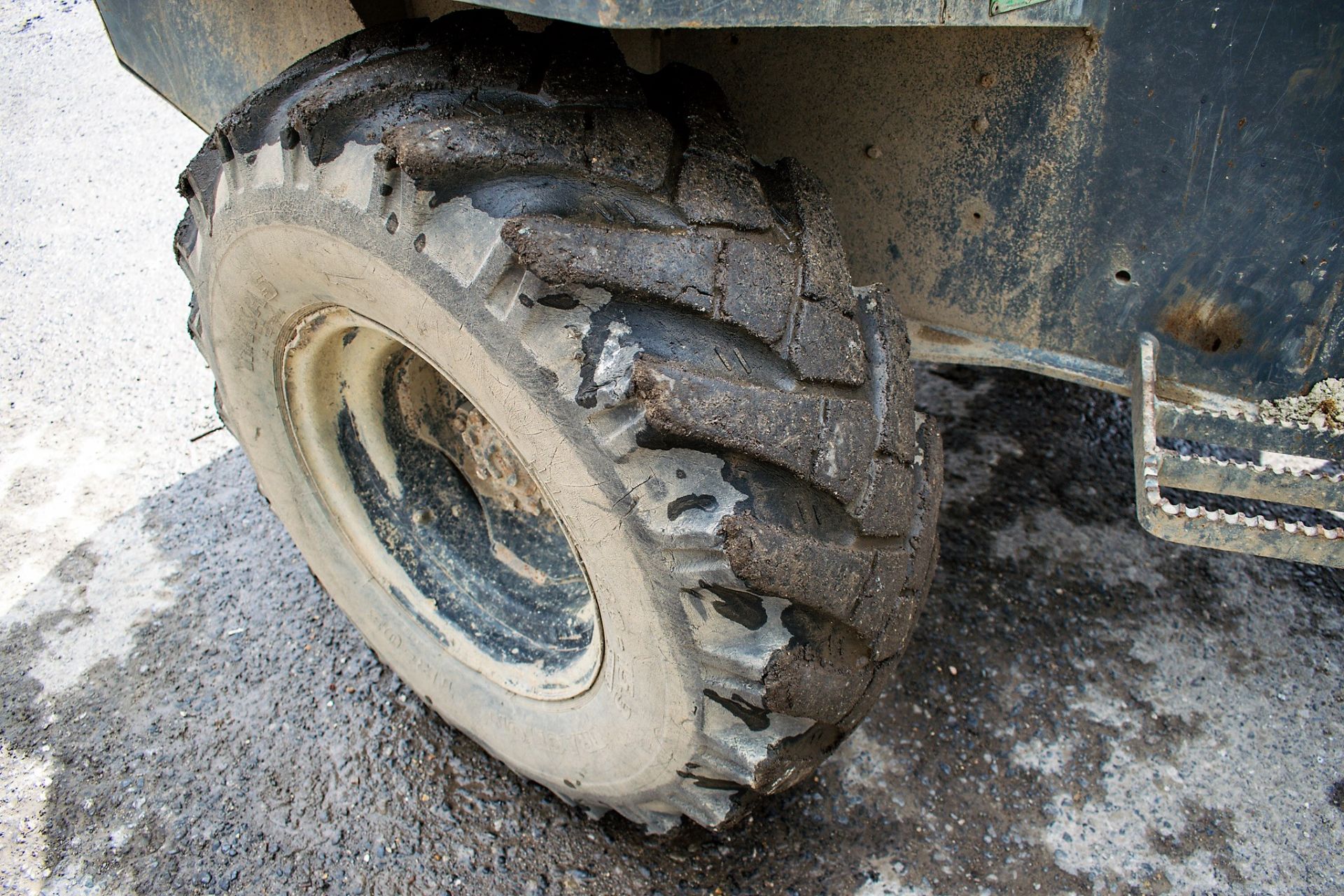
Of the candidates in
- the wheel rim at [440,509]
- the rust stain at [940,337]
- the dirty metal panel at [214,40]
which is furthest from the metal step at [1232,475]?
the dirty metal panel at [214,40]

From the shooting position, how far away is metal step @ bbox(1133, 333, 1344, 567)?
51.4 inches

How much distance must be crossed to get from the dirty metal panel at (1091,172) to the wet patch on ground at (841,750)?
0.79 m

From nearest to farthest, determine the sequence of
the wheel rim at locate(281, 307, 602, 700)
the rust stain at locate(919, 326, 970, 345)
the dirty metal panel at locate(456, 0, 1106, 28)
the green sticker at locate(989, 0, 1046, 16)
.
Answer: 1. the dirty metal panel at locate(456, 0, 1106, 28)
2. the green sticker at locate(989, 0, 1046, 16)
3. the rust stain at locate(919, 326, 970, 345)
4. the wheel rim at locate(281, 307, 602, 700)

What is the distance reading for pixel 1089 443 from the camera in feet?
8.46

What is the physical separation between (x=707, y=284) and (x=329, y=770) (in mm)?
1218

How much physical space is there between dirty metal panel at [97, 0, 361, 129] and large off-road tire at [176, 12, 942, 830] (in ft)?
1.06

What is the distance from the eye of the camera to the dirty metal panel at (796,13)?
3.03ft

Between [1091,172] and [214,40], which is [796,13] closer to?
[1091,172]

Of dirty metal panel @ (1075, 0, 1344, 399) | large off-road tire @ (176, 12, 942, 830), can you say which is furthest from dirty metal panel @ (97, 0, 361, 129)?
dirty metal panel @ (1075, 0, 1344, 399)

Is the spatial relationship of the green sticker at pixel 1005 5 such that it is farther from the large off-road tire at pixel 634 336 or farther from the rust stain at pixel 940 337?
the rust stain at pixel 940 337

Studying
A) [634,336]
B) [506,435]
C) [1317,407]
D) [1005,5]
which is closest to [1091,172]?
[1005,5]

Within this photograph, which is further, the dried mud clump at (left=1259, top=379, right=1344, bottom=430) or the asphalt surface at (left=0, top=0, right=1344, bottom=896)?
the asphalt surface at (left=0, top=0, right=1344, bottom=896)

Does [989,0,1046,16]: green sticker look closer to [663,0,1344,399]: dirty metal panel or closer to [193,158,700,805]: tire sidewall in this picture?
[663,0,1344,399]: dirty metal panel

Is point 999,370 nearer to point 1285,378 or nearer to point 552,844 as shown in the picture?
point 1285,378
